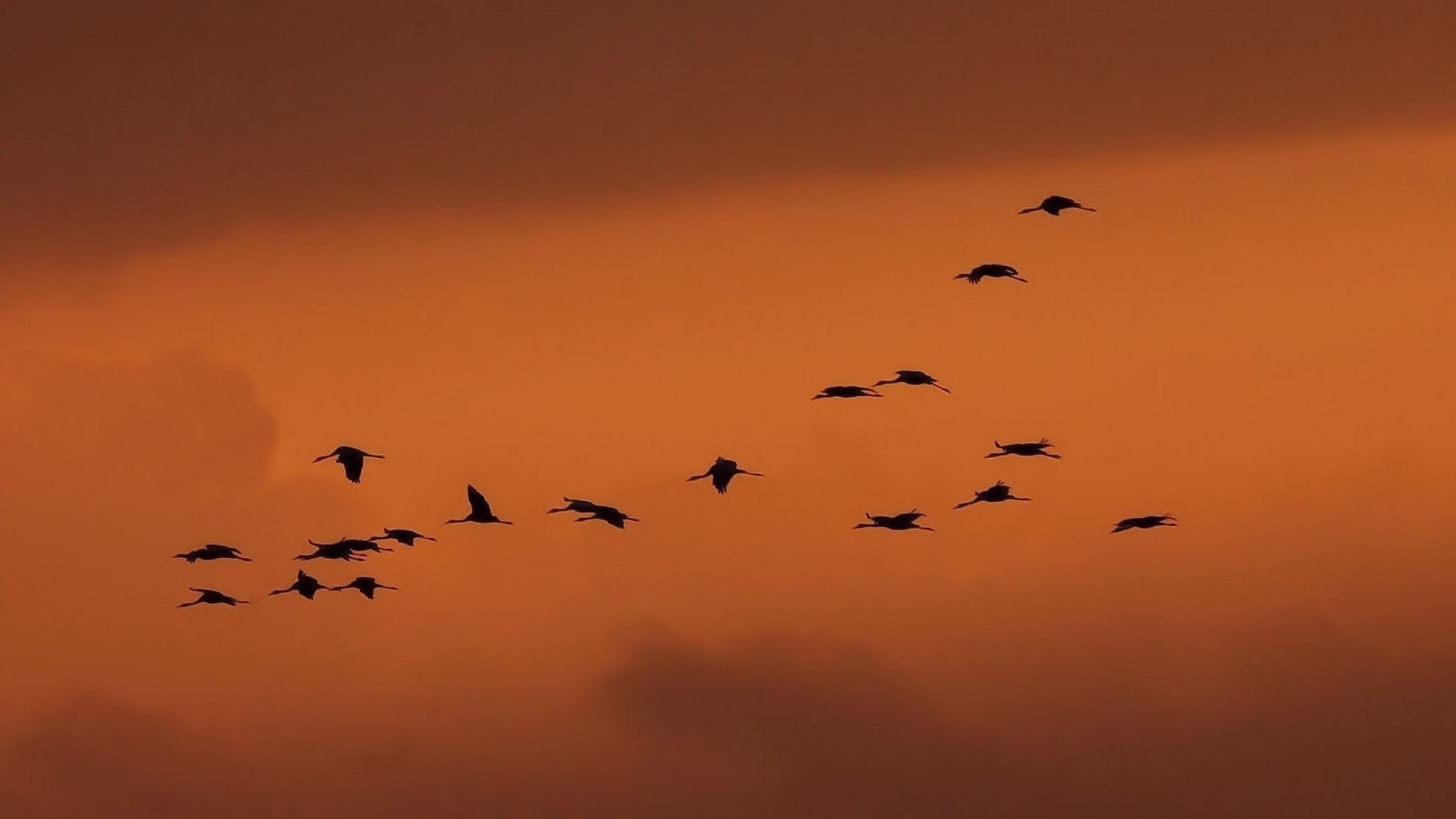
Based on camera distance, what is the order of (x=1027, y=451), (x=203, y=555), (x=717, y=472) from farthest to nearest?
(x=203, y=555), (x=1027, y=451), (x=717, y=472)

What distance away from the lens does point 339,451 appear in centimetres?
11606

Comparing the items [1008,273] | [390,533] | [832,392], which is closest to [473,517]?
[390,533]

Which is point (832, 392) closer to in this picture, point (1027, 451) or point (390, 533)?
point (1027, 451)

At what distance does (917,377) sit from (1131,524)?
1021 cm

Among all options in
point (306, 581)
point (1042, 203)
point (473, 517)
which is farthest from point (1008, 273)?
point (306, 581)

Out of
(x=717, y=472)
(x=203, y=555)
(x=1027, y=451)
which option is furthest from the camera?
(x=203, y=555)

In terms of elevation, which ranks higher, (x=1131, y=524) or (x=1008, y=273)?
(x=1008, y=273)

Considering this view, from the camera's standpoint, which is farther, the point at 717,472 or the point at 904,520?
the point at 904,520

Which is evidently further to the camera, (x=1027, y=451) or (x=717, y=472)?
(x=1027, y=451)

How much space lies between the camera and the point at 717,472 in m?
Answer: 106

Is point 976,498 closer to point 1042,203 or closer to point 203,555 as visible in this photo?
point 1042,203

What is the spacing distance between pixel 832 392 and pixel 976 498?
605cm

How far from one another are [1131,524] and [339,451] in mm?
27058

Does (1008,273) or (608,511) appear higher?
(1008,273)
